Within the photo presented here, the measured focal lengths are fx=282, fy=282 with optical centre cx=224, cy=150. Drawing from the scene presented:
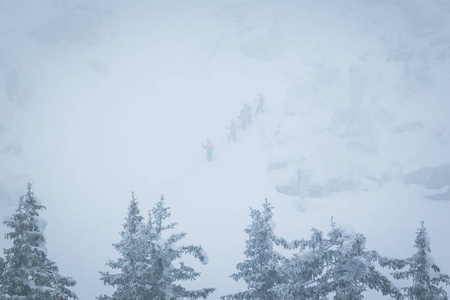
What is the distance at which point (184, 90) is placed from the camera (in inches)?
1565

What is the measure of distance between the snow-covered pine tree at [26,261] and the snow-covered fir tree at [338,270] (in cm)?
506

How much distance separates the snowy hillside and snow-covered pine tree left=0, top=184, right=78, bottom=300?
9.36 meters

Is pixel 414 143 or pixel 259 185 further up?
pixel 414 143

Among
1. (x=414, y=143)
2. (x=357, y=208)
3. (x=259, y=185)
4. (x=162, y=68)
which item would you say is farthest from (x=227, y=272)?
(x=162, y=68)

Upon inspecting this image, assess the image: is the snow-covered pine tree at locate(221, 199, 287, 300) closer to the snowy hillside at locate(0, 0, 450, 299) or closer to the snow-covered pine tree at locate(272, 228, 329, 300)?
the snow-covered pine tree at locate(272, 228, 329, 300)

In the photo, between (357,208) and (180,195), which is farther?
(180,195)

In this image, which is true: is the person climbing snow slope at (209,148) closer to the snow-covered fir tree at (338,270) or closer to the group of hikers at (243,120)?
the group of hikers at (243,120)

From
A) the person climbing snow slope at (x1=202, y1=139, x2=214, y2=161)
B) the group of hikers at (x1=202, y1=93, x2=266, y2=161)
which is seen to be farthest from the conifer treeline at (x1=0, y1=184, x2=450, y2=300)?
the group of hikers at (x1=202, y1=93, x2=266, y2=161)

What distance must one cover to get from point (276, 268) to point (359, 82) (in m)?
25.1

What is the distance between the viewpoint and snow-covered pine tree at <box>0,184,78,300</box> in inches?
240

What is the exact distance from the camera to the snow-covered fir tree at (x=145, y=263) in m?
7.00

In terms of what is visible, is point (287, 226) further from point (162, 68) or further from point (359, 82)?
point (162, 68)

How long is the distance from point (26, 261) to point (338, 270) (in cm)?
687

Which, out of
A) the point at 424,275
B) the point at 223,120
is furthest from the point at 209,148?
the point at 424,275
